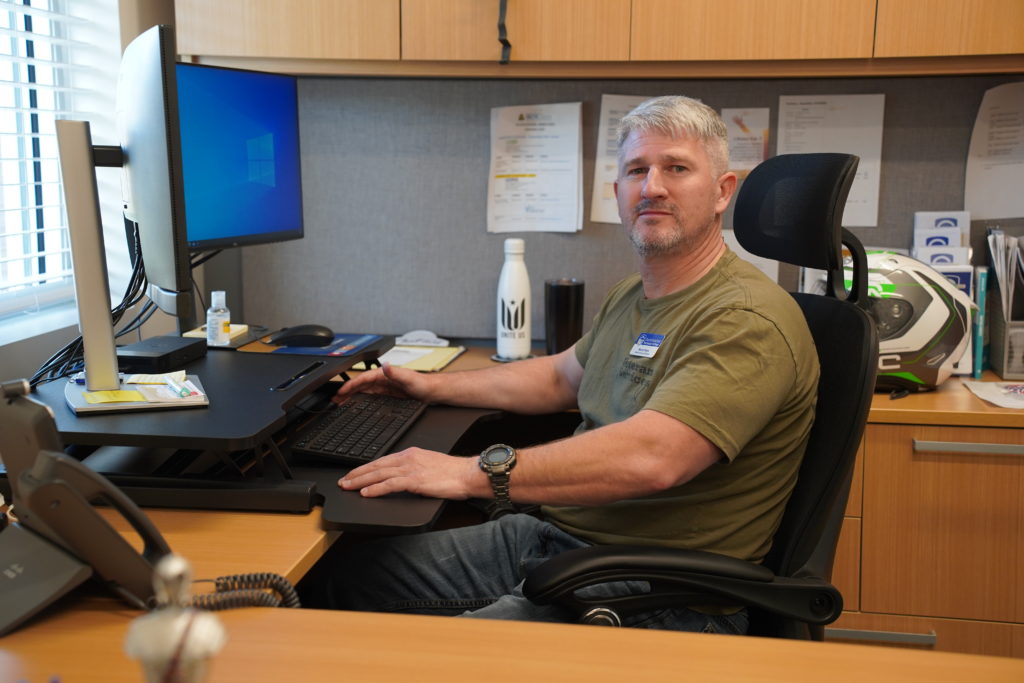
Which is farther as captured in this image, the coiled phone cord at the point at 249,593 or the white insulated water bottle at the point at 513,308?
the white insulated water bottle at the point at 513,308

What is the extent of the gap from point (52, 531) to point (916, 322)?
66.6 inches

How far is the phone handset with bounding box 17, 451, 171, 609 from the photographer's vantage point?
0.93 meters

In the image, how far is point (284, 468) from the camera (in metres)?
1.34

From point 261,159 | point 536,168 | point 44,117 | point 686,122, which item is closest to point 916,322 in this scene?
point 686,122

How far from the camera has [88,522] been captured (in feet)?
3.14

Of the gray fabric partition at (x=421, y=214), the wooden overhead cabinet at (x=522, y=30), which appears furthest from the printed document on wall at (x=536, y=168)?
the wooden overhead cabinet at (x=522, y=30)

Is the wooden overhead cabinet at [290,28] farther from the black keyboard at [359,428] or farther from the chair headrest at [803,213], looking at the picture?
the chair headrest at [803,213]

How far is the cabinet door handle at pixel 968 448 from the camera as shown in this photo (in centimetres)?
180

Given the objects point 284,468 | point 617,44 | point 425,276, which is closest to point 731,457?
point 284,468

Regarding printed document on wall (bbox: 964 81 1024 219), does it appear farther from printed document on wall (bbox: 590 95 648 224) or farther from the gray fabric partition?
A: printed document on wall (bbox: 590 95 648 224)

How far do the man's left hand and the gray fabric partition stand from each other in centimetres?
107

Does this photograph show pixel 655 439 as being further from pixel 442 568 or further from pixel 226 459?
pixel 226 459

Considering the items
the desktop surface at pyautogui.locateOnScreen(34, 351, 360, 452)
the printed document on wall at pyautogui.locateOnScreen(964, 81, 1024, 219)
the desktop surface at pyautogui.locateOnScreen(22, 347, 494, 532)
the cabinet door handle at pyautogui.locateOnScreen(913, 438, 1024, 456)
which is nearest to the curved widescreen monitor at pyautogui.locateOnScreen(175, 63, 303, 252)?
the desktop surface at pyautogui.locateOnScreen(34, 351, 360, 452)

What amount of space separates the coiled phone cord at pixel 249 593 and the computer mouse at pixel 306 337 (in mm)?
Result: 964
